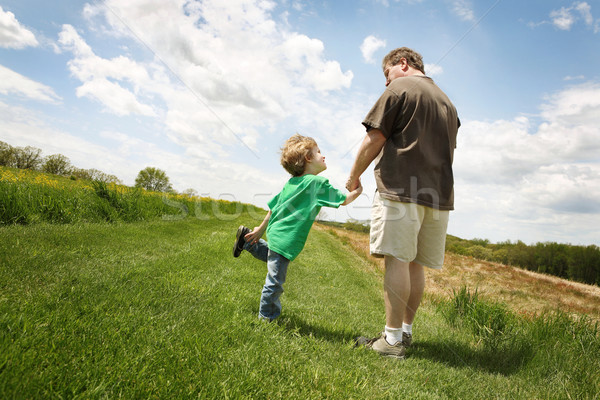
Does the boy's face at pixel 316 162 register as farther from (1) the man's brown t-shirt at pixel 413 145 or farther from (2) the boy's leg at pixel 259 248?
(2) the boy's leg at pixel 259 248

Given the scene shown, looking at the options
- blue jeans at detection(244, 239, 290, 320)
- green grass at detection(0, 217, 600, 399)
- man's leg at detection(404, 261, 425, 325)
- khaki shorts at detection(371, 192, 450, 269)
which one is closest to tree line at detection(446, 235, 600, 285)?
green grass at detection(0, 217, 600, 399)

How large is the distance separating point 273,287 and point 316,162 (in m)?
1.29

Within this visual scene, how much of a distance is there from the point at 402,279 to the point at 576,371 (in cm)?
165

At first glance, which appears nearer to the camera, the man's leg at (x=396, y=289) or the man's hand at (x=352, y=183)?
the man's leg at (x=396, y=289)

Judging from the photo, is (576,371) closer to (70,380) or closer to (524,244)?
(70,380)

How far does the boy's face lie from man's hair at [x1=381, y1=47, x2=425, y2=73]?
121 centimetres

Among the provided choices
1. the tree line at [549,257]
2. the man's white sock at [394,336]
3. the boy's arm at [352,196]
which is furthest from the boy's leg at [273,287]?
the tree line at [549,257]

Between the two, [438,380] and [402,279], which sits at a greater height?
[402,279]

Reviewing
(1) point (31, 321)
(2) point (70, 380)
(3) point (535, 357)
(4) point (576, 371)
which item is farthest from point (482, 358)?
(1) point (31, 321)

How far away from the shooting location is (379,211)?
263cm

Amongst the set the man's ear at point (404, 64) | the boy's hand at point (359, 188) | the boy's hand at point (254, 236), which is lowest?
the boy's hand at point (254, 236)

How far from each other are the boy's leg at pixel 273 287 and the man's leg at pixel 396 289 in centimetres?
92

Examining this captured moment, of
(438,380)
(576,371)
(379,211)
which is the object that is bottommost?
(438,380)

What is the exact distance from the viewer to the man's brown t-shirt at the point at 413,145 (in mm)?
2551
